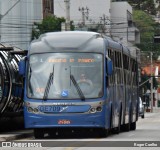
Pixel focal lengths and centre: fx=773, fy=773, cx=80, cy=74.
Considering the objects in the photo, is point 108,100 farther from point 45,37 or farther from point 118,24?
point 118,24

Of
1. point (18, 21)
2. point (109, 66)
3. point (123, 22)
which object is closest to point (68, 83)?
point (109, 66)

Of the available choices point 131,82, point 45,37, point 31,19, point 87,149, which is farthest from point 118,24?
point 87,149

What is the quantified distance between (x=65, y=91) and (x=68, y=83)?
0.28 metres

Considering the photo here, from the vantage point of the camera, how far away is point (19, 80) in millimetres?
28672

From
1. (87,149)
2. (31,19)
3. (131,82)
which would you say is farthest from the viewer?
(31,19)

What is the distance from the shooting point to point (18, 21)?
2719 inches

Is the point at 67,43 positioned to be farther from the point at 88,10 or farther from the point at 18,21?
the point at 88,10

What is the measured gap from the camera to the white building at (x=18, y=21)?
216 feet

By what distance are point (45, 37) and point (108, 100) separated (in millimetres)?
2989

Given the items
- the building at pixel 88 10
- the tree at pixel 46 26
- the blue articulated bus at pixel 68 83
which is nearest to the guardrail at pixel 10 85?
the blue articulated bus at pixel 68 83

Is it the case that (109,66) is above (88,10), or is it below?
above

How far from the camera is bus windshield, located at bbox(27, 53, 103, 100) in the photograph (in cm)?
2447

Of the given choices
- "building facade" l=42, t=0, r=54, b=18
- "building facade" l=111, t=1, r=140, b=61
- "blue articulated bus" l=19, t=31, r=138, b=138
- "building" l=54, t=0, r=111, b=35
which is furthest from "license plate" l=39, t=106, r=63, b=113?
"building facade" l=111, t=1, r=140, b=61

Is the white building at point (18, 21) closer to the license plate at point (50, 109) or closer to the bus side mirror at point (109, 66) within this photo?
the bus side mirror at point (109, 66)
